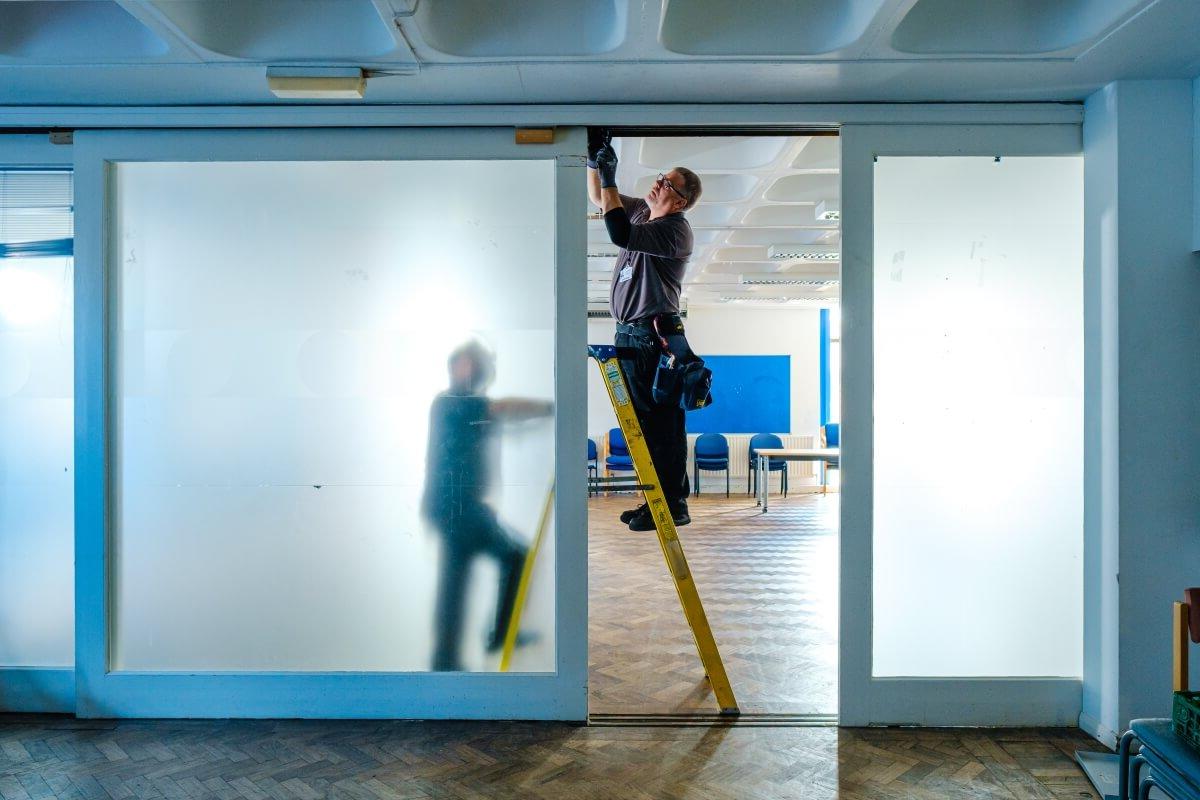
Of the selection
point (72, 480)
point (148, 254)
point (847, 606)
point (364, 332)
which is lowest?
point (847, 606)

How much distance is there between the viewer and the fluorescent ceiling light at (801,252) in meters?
7.21

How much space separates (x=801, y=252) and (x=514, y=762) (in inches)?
232

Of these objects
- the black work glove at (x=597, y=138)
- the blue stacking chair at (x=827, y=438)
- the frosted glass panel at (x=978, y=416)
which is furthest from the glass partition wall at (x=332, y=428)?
the blue stacking chair at (x=827, y=438)

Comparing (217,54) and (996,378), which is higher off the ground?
(217,54)

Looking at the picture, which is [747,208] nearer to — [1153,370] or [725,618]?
[725,618]

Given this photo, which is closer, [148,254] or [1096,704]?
[1096,704]

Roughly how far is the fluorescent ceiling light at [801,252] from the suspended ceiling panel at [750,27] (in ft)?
15.3

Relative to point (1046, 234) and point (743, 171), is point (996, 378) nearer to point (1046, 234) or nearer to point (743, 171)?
point (1046, 234)

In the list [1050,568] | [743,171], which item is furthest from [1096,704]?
[743,171]

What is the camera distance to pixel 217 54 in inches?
105

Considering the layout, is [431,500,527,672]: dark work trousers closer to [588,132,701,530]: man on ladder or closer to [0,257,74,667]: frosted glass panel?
[588,132,701,530]: man on ladder

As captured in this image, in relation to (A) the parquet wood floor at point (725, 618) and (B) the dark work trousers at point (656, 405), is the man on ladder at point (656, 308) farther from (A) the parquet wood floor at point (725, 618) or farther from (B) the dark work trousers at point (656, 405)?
(A) the parquet wood floor at point (725, 618)

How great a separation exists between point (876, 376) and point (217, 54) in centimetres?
297

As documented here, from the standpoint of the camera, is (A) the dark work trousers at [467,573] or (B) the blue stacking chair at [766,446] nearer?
(A) the dark work trousers at [467,573]
